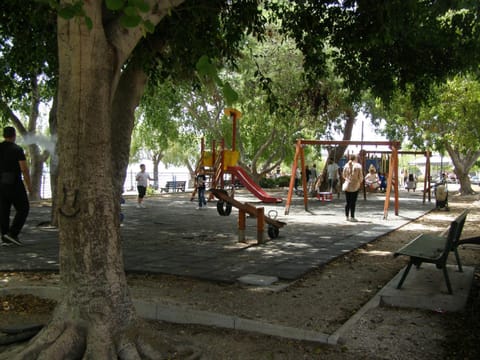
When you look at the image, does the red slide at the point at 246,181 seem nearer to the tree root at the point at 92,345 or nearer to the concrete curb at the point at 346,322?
the concrete curb at the point at 346,322

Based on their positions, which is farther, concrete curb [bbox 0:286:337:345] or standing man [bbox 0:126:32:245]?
standing man [bbox 0:126:32:245]

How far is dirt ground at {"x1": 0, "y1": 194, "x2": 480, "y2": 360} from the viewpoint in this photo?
3768 mm

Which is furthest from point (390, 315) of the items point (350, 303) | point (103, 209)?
point (103, 209)

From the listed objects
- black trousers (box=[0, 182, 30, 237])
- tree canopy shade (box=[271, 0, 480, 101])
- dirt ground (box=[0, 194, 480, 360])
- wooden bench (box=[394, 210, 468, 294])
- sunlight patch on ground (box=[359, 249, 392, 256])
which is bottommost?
dirt ground (box=[0, 194, 480, 360])

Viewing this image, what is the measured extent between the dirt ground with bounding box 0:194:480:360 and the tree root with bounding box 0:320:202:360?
0.21 metres

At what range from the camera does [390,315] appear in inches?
181

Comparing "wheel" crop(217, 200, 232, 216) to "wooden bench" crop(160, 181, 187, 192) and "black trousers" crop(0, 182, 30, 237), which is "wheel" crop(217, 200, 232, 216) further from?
"wooden bench" crop(160, 181, 187, 192)

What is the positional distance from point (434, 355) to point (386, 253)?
14.2 feet

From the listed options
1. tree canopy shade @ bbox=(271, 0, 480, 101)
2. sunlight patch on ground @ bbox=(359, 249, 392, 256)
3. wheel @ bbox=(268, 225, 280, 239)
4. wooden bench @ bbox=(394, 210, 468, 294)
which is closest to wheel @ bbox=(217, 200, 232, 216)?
wheel @ bbox=(268, 225, 280, 239)

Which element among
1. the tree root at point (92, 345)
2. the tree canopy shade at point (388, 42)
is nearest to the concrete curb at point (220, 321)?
the tree root at point (92, 345)

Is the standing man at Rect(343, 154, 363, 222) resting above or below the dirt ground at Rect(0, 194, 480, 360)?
above

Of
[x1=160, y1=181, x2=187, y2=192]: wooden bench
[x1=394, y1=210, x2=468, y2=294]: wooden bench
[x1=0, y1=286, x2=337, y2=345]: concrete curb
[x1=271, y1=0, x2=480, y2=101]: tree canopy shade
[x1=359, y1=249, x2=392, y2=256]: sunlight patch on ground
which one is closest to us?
[x1=0, y1=286, x2=337, y2=345]: concrete curb

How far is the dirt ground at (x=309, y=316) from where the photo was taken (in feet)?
12.4

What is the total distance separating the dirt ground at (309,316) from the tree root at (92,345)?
211mm
